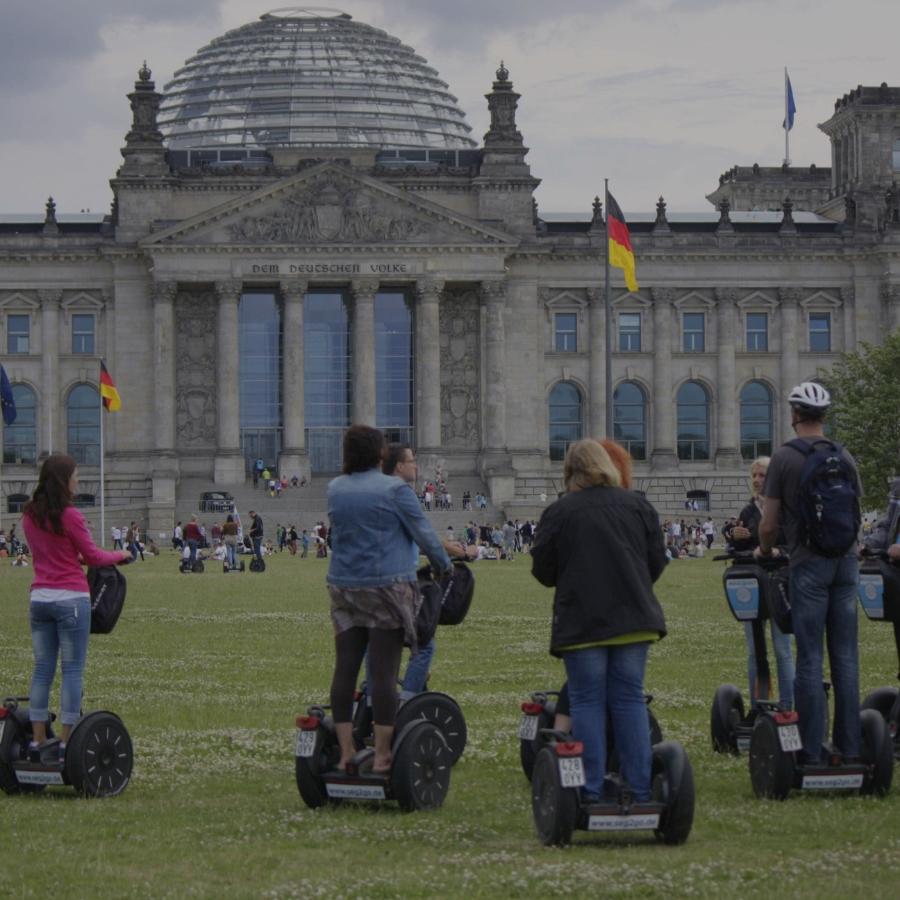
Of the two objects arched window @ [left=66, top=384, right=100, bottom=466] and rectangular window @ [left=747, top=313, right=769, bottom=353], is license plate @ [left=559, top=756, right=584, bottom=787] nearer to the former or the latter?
arched window @ [left=66, top=384, right=100, bottom=466]

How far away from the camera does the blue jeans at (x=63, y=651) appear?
1780 centimetres

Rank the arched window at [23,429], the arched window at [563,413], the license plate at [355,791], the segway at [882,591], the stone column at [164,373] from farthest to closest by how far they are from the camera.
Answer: the arched window at [563,413], the arched window at [23,429], the stone column at [164,373], the segway at [882,591], the license plate at [355,791]

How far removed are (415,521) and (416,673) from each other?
2.75m

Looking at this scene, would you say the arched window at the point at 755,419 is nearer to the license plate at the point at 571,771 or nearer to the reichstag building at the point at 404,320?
the reichstag building at the point at 404,320

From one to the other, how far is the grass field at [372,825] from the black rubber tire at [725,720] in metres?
0.23

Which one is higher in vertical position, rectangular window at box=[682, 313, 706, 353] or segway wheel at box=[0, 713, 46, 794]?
rectangular window at box=[682, 313, 706, 353]

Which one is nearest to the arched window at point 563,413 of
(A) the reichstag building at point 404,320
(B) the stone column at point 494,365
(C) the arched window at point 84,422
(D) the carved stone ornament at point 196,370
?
(A) the reichstag building at point 404,320

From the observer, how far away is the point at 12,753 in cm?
1788

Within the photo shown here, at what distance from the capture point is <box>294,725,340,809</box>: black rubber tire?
1697cm

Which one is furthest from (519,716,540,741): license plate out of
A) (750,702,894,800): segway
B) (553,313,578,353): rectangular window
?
(553,313,578,353): rectangular window

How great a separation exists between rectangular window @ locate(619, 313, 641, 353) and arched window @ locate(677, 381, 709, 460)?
10.9 feet

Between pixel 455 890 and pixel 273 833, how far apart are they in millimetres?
2537

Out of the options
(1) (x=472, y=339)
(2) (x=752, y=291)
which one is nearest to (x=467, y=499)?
(1) (x=472, y=339)

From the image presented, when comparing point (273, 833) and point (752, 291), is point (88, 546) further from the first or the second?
point (752, 291)
